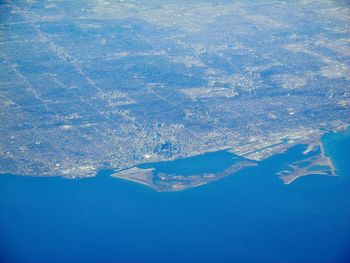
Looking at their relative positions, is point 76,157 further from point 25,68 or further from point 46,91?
point 25,68

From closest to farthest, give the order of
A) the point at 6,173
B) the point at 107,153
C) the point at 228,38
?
the point at 6,173 < the point at 107,153 < the point at 228,38

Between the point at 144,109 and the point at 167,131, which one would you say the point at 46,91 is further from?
the point at 167,131

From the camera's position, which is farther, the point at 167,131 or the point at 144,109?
the point at 144,109

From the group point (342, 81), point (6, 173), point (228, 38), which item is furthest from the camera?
point (228, 38)

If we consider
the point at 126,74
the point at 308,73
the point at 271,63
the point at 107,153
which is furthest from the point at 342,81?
the point at 107,153

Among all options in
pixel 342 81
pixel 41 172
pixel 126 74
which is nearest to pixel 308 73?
pixel 342 81

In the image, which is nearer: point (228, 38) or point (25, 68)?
point (25, 68)

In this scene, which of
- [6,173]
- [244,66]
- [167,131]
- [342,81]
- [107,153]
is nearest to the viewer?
[6,173]

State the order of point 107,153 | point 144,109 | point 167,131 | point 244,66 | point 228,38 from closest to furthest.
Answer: point 107,153
point 167,131
point 144,109
point 244,66
point 228,38
